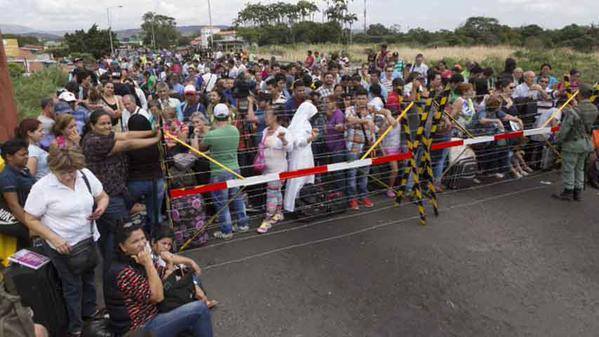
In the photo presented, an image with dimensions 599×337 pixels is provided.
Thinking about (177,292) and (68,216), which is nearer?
(177,292)

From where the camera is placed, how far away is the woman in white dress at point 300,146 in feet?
19.5

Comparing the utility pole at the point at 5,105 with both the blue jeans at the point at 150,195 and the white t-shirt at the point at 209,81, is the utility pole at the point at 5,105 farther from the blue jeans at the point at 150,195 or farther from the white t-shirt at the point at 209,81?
the white t-shirt at the point at 209,81

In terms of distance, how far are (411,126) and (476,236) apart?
199cm

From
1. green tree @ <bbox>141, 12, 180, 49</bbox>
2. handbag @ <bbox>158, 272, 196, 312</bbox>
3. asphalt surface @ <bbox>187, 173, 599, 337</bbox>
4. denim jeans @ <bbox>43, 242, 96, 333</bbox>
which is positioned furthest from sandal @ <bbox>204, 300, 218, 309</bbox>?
green tree @ <bbox>141, 12, 180, 49</bbox>

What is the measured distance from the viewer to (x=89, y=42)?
57000 mm

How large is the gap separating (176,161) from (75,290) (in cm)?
210

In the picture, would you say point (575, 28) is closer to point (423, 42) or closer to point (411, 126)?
point (423, 42)

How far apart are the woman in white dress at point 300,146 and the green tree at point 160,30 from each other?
330ft

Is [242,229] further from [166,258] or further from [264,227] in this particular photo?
[166,258]

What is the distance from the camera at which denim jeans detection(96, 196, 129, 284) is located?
4.55 m

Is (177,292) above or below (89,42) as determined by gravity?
below

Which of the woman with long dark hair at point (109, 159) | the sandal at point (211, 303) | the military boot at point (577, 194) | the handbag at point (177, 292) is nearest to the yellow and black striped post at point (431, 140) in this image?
the military boot at point (577, 194)

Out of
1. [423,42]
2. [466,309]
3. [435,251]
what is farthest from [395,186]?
[423,42]

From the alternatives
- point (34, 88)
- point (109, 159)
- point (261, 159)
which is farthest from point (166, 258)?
point (34, 88)
